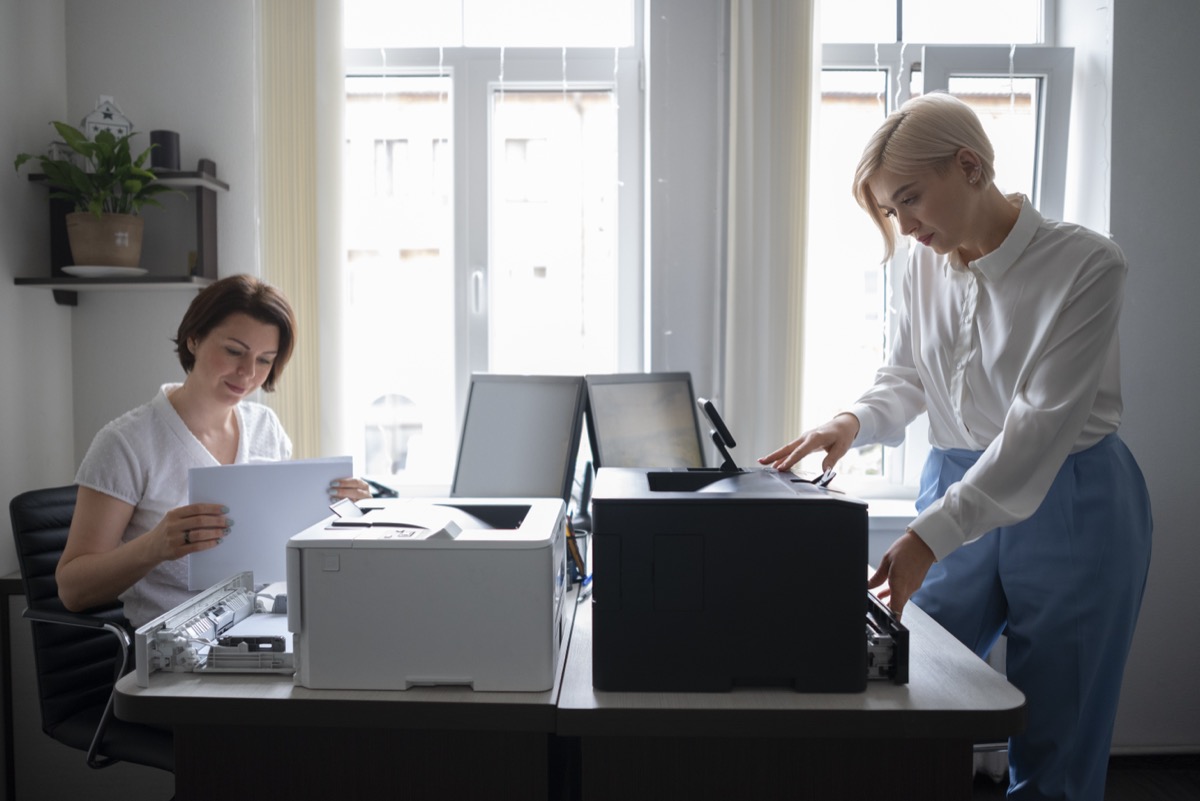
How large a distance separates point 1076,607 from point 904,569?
0.47 m

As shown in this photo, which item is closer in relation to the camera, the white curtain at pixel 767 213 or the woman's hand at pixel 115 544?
the woman's hand at pixel 115 544

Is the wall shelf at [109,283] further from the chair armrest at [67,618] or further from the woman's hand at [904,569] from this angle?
the woman's hand at [904,569]

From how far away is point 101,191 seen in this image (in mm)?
2340

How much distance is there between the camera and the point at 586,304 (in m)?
2.72

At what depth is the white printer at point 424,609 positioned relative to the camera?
1.12 m

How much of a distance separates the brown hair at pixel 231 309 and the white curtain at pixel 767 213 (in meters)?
1.35

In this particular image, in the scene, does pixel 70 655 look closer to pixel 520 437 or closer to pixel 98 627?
pixel 98 627

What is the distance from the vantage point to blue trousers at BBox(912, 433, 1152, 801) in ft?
4.85

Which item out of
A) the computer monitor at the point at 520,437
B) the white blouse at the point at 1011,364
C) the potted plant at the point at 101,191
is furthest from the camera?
the potted plant at the point at 101,191

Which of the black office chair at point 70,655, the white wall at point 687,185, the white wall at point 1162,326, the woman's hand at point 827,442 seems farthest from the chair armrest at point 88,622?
the white wall at point 1162,326

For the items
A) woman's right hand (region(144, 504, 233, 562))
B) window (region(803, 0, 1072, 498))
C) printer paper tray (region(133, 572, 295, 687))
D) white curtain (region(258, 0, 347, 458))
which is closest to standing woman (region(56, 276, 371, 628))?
woman's right hand (region(144, 504, 233, 562))

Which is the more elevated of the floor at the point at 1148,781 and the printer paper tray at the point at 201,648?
the printer paper tray at the point at 201,648

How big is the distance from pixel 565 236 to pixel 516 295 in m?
0.26

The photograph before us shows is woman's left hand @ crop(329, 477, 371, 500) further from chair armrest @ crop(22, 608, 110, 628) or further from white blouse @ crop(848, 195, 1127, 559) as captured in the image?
white blouse @ crop(848, 195, 1127, 559)
